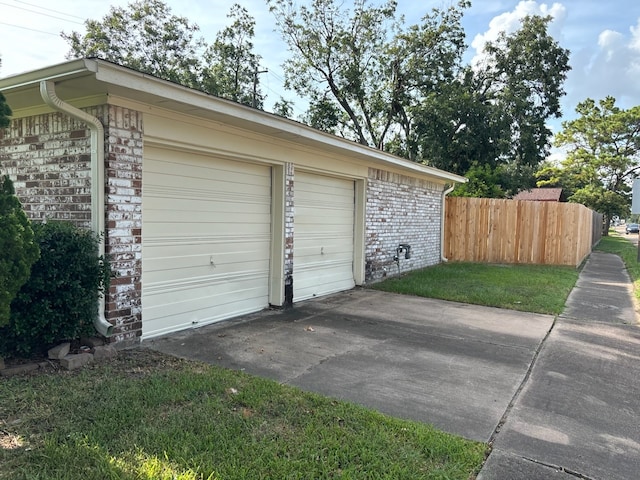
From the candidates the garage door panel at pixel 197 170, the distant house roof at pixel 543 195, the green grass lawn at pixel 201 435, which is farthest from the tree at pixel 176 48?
the distant house roof at pixel 543 195

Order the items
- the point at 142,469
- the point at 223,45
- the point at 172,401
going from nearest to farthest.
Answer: the point at 142,469
the point at 172,401
the point at 223,45

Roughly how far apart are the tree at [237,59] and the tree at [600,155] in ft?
72.6

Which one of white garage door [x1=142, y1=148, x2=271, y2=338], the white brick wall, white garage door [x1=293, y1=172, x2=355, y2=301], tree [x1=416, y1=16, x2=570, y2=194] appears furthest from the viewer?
tree [x1=416, y1=16, x2=570, y2=194]

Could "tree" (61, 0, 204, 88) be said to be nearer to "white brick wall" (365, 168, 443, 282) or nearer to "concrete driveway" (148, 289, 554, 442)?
"white brick wall" (365, 168, 443, 282)

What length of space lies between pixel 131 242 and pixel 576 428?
4.37 m

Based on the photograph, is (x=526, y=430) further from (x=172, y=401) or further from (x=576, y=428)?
(x=172, y=401)

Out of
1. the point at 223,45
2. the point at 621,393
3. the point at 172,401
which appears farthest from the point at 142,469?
the point at 223,45

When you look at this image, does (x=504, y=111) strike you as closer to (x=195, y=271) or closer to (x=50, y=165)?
(x=195, y=271)

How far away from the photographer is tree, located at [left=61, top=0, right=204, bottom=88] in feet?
72.0

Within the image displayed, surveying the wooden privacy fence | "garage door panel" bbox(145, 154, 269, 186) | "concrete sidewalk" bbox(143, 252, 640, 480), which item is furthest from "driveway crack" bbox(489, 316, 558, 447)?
the wooden privacy fence

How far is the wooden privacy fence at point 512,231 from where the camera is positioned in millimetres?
13688

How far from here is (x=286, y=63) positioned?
25.2m

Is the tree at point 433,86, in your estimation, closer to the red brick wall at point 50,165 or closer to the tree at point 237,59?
the tree at point 237,59

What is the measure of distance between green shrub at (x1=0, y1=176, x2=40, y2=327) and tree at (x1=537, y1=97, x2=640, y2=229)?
34.3 metres
